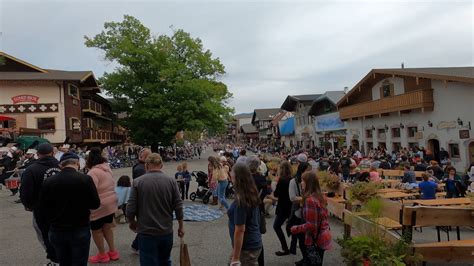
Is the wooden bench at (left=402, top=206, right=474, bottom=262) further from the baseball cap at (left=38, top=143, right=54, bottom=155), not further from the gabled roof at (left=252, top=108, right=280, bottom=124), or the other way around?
the gabled roof at (left=252, top=108, right=280, bottom=124)

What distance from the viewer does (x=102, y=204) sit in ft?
20.0

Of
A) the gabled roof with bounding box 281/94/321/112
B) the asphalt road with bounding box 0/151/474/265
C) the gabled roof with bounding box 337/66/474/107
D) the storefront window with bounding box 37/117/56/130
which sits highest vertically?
the gabled roof with bounding box 281/94/321/112

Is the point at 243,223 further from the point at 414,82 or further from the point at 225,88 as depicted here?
the point at 225,88

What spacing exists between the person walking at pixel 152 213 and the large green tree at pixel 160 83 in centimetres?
3512

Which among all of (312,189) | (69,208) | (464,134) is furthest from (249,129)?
(69,208)

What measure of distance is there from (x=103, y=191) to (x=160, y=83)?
36380 mm

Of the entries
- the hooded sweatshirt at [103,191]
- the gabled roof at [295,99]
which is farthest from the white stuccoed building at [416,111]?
the hooded sweatshirt at [103,191]

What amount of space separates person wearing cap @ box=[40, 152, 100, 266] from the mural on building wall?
1364 inches

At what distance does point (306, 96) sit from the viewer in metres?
50.7

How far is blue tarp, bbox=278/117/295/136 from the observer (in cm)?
5694

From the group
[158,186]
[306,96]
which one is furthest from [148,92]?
[158,186]

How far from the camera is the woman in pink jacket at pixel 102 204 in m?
6.10

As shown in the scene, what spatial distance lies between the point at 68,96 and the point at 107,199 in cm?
3187

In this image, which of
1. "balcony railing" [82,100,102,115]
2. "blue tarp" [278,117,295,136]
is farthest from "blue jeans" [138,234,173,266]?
"blue tarp" [278,117,295,136]
